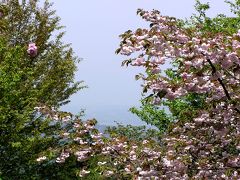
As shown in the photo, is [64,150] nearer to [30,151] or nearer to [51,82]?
[30,151]

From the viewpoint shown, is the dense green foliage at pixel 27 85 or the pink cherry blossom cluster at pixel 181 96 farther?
the dense green foliage at pixel 27 85

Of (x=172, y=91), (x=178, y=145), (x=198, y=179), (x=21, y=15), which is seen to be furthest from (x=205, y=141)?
(x=21, y=15)

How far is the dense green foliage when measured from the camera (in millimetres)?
14727

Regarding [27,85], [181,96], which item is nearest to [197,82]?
[181,96]

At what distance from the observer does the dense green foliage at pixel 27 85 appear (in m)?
14.7

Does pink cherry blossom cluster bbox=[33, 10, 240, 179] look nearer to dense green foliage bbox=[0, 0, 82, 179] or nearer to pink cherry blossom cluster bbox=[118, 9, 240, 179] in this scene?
pink cherry blossom cluster bbox=[118, 9, 240, 179]

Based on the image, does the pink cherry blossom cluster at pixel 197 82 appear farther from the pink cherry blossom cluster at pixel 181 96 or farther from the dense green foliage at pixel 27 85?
the dense green foliage at pixel 27 85

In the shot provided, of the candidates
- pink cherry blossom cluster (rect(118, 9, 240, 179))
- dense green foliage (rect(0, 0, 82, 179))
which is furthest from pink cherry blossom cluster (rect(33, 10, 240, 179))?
dense green foliage (rect(0, 0, 82, 179))

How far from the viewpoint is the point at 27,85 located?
16.3 meters

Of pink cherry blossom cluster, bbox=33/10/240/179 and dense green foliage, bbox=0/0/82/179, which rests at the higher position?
dense green foliage, bbox=0/0/82/179

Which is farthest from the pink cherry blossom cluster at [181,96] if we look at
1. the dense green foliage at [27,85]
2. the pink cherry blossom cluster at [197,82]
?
the dense green foliage at [27,85]

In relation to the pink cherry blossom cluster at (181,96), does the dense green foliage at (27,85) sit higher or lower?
higher

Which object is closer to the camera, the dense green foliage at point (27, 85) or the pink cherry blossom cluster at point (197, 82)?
the pink cherry blossom cluster at point (197, 82)

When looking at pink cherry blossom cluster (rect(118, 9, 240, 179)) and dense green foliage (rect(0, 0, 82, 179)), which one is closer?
pink cherry blossom cluster (rect(118, 9, 240, 179))
